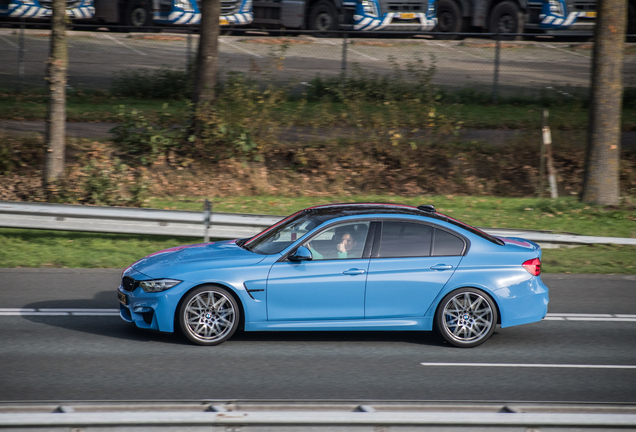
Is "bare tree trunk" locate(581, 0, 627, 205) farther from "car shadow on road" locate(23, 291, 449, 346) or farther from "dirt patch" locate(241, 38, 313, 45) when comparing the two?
"dirt patch" locate(241, 38, 313, 45)

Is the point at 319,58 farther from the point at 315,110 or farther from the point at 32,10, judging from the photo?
the point at 32,10

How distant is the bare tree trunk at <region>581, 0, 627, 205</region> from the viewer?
14.1m

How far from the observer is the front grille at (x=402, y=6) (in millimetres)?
24297

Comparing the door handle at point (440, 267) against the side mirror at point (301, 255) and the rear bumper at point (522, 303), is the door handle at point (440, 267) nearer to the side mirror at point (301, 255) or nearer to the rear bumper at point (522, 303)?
the rear bumper at point (522, 303)

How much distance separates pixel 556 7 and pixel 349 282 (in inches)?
794

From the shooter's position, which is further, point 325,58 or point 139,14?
point 139,14

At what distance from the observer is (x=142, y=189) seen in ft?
44.8

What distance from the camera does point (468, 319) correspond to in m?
7.32

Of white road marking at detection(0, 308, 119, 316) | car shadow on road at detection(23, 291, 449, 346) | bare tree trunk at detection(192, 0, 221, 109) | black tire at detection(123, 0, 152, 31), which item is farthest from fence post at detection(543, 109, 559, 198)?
black tire at detection(123, 0, 152, 31)

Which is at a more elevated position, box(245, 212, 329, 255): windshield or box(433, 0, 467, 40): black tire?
box(433, 0, 467, 40): black tire

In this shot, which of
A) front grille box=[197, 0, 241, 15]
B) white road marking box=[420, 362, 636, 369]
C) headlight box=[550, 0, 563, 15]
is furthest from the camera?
front grille box=[197, 0, 241, 15]

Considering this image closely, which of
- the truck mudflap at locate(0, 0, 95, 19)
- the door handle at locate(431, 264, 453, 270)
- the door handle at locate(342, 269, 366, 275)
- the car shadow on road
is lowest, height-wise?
the car shadow on road

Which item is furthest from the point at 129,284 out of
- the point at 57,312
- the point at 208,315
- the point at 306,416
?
the point at 306,416

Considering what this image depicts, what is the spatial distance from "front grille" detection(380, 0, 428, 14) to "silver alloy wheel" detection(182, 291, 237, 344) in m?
19.4
